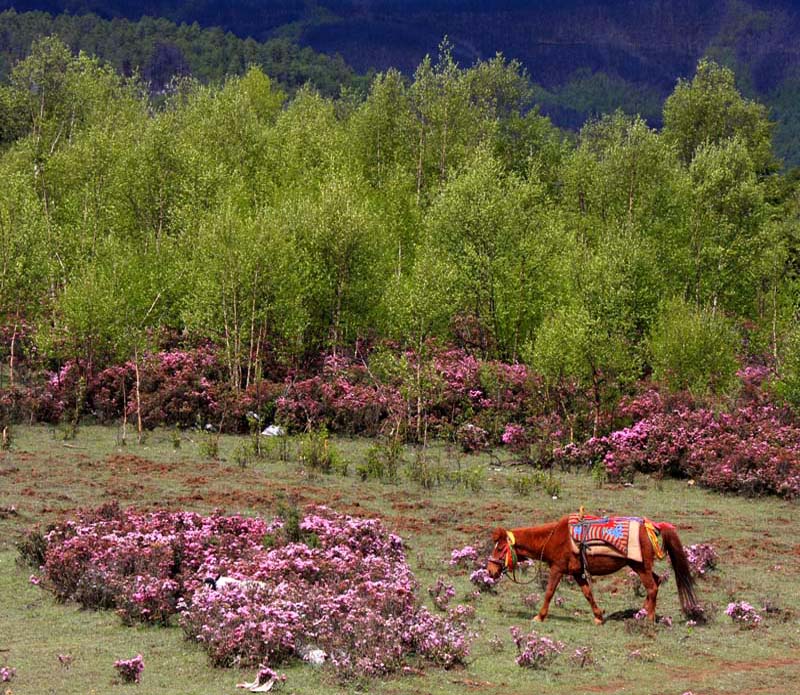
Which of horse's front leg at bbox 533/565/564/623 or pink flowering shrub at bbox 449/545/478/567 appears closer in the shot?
horse's front leg at bbox 533/565/564/623

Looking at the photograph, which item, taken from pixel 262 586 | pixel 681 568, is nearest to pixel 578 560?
pixel 681 568

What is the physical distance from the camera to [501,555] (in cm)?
1709

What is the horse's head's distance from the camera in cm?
1689

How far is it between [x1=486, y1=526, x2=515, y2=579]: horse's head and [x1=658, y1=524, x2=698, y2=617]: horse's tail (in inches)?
92.6

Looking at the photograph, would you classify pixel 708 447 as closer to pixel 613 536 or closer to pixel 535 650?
pixel 613 536

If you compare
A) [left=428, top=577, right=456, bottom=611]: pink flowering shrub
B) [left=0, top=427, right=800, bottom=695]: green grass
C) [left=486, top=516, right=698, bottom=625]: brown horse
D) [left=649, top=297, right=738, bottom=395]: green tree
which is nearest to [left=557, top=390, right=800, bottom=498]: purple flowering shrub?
[left=0, top=427, right=800, bottom=695]: green grass

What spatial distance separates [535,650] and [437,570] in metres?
6.03

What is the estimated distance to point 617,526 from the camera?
16.6 metres

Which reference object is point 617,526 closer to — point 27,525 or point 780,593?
point 780,593

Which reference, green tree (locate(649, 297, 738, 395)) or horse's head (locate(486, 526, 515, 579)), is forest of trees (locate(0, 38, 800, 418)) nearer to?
green tree (locate(649, 297, 738, 395))

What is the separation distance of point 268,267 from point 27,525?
2344cm

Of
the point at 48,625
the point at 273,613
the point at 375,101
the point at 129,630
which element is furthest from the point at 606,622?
the point at 375,101

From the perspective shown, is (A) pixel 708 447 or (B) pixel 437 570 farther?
(A) pixel 708 447

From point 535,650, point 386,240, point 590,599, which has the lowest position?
point 535,650
